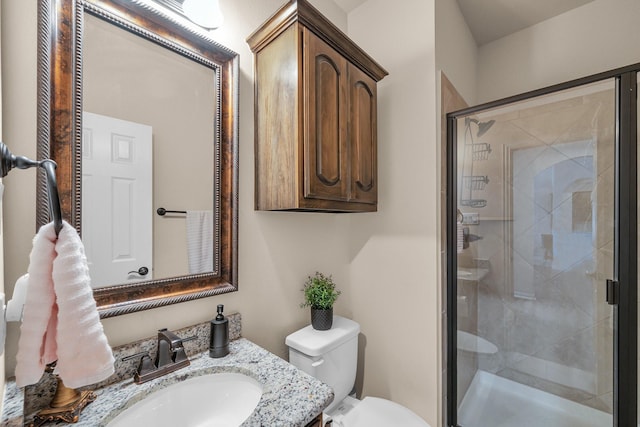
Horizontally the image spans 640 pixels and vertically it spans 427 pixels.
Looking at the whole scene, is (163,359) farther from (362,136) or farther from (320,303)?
(362,136)

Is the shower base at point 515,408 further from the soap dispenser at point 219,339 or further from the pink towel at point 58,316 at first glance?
the pink towel at point 58,316

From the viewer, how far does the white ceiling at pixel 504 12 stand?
5.77 feet

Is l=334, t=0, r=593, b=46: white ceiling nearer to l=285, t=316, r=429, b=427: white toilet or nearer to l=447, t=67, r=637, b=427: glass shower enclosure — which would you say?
l=447, t=67, r=637, b=427: glass shower enclosure

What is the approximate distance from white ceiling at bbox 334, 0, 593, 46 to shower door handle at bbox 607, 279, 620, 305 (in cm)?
174

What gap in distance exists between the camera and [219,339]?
99 cm

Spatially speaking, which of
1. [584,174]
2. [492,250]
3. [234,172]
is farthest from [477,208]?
[234,172]

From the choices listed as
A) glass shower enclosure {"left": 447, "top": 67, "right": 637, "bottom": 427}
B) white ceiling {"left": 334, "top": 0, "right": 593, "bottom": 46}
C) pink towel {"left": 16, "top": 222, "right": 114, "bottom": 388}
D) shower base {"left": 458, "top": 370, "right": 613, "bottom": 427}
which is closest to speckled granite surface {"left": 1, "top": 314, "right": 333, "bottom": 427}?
pink towel {"left": 16, "top": 222, "right": 114, "bottom": 388}

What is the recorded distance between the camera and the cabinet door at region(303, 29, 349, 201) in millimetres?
1079

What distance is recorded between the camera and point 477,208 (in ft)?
4.87

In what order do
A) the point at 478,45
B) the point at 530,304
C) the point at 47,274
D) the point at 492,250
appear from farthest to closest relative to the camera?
1. the point at 478,45
2. the point at 492,250
3. the point at 530,304
4. the point at 47,274

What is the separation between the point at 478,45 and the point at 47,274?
9.55 ft

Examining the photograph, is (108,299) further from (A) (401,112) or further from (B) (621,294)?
(B) (621,294)

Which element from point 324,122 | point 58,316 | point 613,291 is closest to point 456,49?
point 324,122

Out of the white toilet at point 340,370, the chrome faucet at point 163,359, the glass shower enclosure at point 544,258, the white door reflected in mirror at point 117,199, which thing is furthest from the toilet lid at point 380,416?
the white door reflected in mirror at point 117,199
